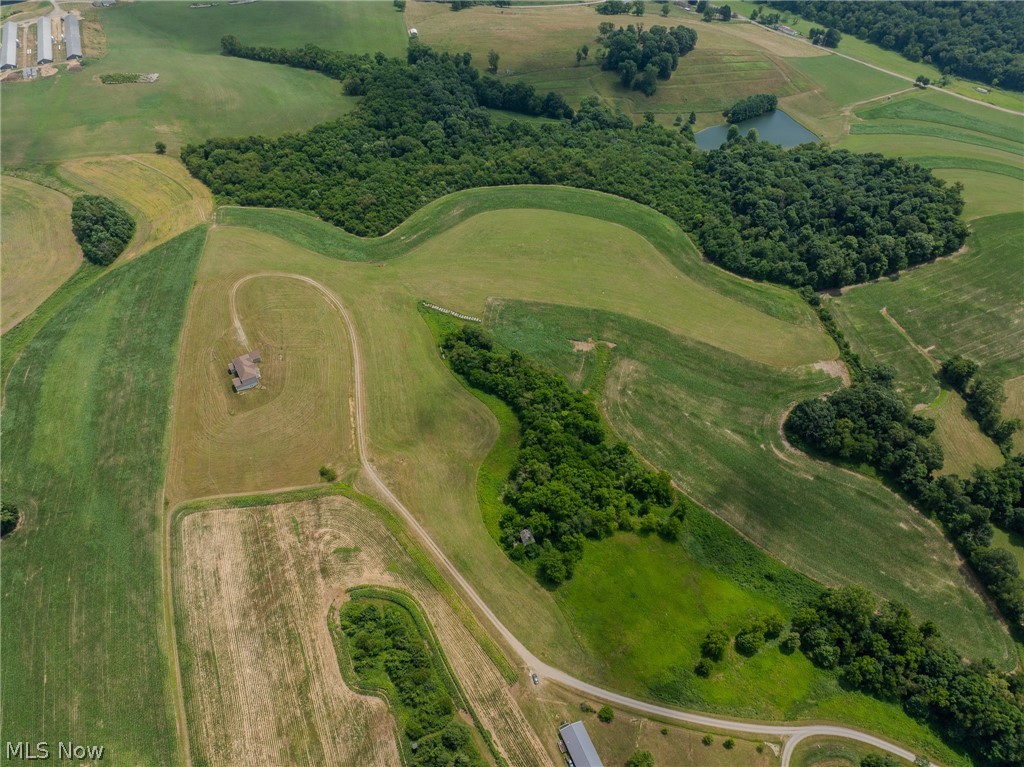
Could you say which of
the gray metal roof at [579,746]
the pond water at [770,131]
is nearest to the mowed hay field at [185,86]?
the pond water at [770,131]

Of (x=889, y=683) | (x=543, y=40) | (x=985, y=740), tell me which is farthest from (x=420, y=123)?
(x=985, y=740)

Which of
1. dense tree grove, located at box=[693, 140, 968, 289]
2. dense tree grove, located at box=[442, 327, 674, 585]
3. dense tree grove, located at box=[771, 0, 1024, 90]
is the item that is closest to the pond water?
dense tree grove, located at box=[693, 140, 968, 289]

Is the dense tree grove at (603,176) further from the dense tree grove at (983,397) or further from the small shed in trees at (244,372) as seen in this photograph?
the small shed in trees at (244,372)

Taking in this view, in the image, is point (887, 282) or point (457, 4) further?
point (457, 4)

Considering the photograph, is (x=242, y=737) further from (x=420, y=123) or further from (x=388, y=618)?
(x=420, y=123)

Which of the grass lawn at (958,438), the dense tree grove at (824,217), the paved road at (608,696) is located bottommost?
the paved road at (608,696)

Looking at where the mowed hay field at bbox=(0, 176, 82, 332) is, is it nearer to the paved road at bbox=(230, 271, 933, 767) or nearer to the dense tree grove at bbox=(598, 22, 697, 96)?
the paved road at bbox=(230, 271, 933, 767)
